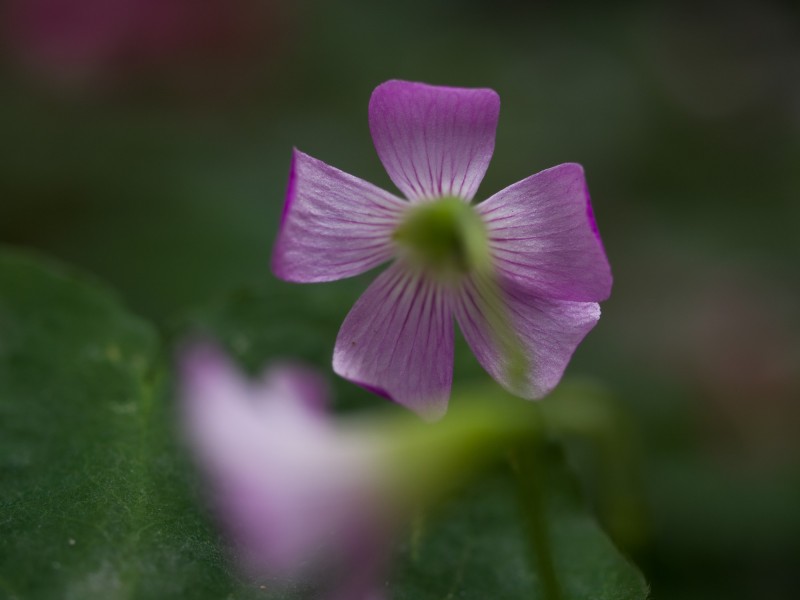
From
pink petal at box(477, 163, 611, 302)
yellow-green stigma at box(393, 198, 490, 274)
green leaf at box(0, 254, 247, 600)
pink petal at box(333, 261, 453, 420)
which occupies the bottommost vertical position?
green leaf at box(0, 254, 247, 600)

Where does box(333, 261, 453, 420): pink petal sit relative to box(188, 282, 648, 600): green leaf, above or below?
above

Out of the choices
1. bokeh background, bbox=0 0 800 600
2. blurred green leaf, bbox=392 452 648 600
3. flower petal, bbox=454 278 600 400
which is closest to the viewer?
flower petal, bbox=454 278 600 400

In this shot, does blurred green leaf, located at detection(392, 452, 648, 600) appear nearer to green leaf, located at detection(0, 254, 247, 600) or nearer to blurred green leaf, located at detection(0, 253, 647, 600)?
blurred green leaf, located at detection(0, 253, 647, 600)

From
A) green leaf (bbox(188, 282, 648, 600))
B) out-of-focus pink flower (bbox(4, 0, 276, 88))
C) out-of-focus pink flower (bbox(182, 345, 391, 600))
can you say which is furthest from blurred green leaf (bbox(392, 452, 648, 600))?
out-of-focus pink flower (bbox(4, 0, 276, 88))

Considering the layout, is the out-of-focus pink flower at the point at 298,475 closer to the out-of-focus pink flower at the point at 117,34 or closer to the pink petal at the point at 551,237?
the pink petal at the point at 551,237

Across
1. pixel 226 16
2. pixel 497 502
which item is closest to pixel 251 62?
pixel 226 16

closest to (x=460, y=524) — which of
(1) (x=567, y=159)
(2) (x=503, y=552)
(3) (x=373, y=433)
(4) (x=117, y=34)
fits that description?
(2) (x=503, y=552)

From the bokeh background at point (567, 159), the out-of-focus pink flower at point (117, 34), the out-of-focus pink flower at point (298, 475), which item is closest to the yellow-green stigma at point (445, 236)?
the out-of-focus pink flower at point (298, 475)
